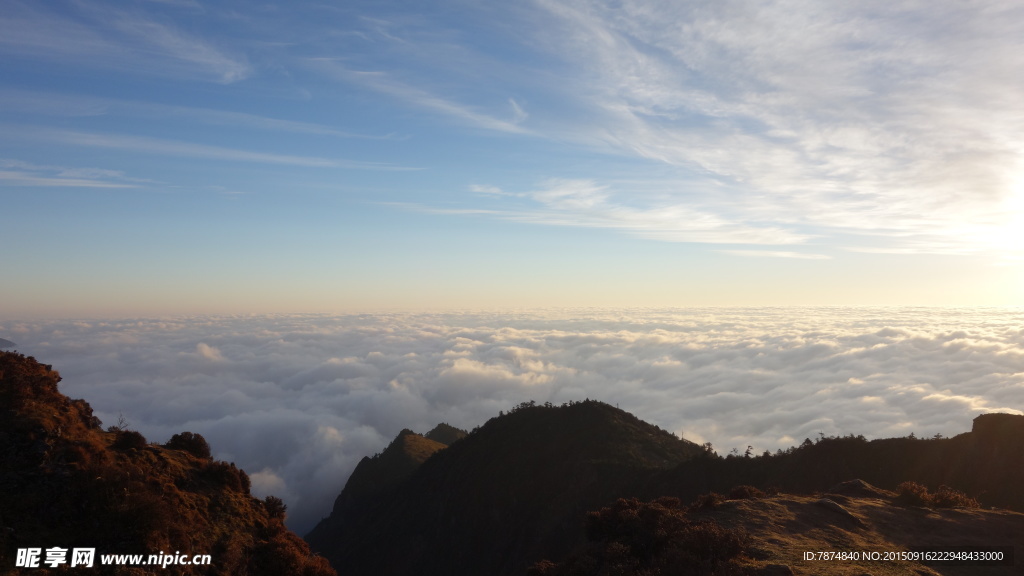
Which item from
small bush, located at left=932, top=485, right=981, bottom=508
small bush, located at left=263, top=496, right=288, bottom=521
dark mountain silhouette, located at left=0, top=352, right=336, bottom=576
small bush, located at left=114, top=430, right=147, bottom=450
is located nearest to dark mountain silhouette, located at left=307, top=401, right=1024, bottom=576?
small bush, located at left=932, top=485, right=981, bottom=508

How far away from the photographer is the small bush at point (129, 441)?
1528 centimetres

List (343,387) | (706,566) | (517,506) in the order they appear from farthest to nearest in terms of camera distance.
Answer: (343,387) → (517,506) → (706,566)

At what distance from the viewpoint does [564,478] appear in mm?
44094

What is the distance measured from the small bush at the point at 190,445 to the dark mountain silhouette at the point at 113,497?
1.43 ft

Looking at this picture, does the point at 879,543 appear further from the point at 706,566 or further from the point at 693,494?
the point at 693,494

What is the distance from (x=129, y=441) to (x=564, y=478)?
34.8m

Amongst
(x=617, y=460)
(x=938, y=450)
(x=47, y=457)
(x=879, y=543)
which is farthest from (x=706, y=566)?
(x=617, y=460)

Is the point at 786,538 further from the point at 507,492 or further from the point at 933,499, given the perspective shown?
the point at 507,492

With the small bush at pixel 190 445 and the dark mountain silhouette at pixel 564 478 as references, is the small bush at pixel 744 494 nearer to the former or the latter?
the dark mountain silhouette at pixel 564 478

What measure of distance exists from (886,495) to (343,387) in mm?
174029

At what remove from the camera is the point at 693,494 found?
120 ft

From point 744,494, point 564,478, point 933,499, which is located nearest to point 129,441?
point 744,494

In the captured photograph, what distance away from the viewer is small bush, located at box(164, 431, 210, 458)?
18.2 meters

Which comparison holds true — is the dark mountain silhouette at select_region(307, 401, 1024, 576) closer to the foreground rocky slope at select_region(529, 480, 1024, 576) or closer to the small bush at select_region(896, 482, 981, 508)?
the small bush at select_region(896, 482, 981, 508)
